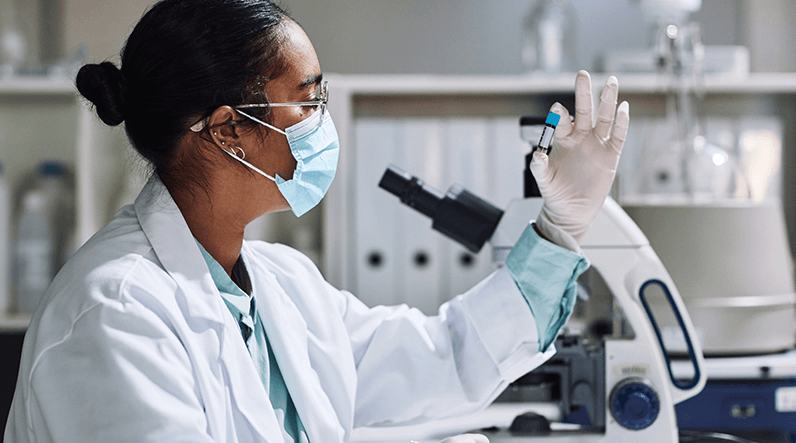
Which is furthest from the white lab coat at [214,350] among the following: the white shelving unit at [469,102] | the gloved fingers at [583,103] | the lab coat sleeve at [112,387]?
the white shelving unit at [469,102]

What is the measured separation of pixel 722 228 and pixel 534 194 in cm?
52

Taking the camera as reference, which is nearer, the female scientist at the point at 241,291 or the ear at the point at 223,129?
the female scientist at the point at 241,291

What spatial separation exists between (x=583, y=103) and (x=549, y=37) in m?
1.11

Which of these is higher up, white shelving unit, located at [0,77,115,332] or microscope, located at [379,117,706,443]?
white shelving unit, located at [0,77,115,332]

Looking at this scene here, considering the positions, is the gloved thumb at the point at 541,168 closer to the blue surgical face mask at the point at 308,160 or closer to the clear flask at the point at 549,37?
the blue surgical face mask at the point at 308,160

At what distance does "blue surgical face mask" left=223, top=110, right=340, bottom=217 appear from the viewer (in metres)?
0.73

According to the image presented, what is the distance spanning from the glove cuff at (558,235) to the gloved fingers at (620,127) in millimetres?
119

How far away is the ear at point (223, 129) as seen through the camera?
69cm

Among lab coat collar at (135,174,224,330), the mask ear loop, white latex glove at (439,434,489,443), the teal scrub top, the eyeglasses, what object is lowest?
white latex glove at (439,434,489,443)

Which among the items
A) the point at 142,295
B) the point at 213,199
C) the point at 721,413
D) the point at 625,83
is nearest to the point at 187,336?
the point at 142,295

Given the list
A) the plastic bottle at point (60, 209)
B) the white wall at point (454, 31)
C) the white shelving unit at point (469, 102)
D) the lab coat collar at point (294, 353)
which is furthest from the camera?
the white wall at point (454, 31)

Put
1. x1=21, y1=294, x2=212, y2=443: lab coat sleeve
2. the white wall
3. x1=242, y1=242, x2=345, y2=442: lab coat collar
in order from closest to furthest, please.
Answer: x1=21, y1=294, x2=212, y2=443: lab coat sleeve, x1=242, y1=242, x2=345, y2=442: lab coat collar, the white wall

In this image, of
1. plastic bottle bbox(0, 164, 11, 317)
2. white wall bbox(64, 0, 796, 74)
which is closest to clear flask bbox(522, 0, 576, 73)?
white wall bbox(64, 0, 796, 74)

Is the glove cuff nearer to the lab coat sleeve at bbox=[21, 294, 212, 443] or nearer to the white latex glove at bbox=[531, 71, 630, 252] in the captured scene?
the white latex glove at bbox=[531, 71, 630, 252]
